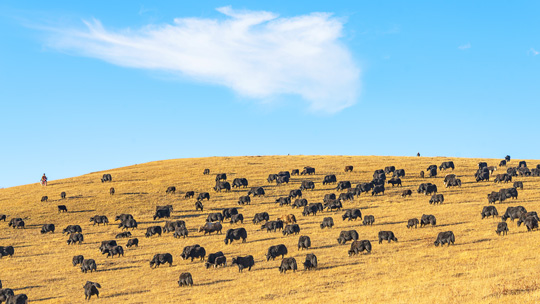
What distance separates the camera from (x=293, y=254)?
33.9 meters

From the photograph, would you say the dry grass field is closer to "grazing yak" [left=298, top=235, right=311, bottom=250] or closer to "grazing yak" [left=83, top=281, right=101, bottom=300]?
"grazing yak" [left=298, top=235, right=311, bottom=250]

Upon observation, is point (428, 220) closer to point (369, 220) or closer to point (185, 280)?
point (369, 220)

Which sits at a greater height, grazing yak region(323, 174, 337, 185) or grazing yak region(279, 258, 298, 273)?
grazing yak region(323, 174, 337, 185)

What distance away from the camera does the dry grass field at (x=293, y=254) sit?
2347 centimetres

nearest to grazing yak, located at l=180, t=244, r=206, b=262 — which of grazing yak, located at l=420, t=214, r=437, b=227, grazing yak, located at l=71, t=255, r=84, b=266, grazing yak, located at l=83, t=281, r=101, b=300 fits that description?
grazing yak, located at l=71, t=255, r=84, b=266

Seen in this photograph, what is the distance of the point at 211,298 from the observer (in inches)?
974

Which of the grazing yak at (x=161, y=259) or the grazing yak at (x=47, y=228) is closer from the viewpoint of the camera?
the grazing yak at (x=161, y=259)

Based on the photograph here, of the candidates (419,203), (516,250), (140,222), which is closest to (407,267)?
(516,250)

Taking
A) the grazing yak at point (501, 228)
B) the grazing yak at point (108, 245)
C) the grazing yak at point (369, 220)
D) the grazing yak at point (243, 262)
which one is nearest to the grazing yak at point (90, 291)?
the grazing yak at point (243, 262)

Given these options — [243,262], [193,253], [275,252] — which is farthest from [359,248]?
[193,253]

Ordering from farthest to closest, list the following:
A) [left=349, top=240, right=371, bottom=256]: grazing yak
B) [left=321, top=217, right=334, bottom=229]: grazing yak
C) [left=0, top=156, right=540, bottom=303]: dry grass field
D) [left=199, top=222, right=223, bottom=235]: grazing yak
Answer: [left=199, top=222, right=223, bottom=235]: grazing yak, [left=321, top=217, right=334, bottom=229]: grazing yak, [left=349, top=240, right=371, bottom=256]: grazing yak, [left=0, top=156, right=540, bottom=303]: dry grass field

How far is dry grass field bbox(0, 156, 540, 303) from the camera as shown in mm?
23469

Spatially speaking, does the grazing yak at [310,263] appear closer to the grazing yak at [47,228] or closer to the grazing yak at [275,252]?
the grazing yak at [275,252]

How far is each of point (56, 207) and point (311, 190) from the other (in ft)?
97.4
